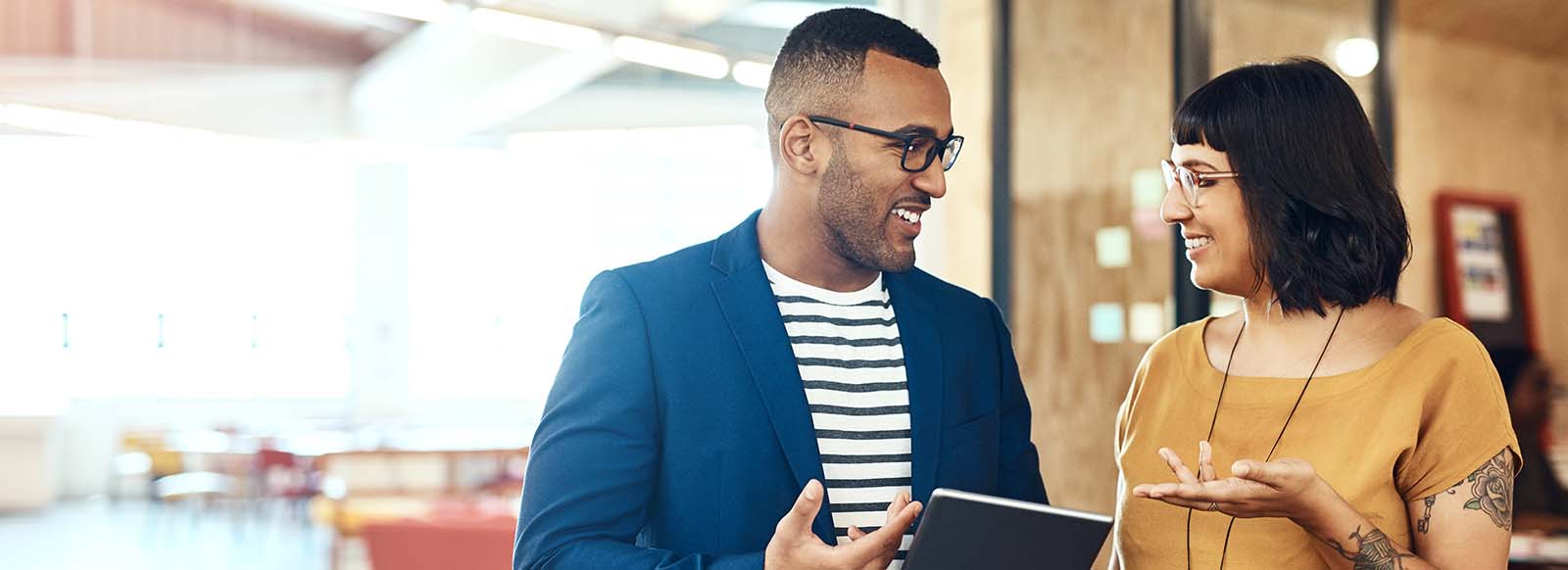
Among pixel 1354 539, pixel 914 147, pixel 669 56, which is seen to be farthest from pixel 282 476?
pixel 1354 539

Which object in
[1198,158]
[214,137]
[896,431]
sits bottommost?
[896,431]

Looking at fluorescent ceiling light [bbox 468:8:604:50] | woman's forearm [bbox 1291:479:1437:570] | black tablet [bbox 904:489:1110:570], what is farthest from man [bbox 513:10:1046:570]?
fluorescent ceiling light [bbox 468:8:604:50]

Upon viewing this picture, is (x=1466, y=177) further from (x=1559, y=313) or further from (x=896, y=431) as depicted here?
(x=896, y=431)

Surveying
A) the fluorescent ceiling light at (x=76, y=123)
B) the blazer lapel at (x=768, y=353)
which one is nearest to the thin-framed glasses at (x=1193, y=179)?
the blazer lapel at (x=768, y=353)

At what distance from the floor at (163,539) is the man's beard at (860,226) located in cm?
655

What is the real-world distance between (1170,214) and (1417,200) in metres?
4.86

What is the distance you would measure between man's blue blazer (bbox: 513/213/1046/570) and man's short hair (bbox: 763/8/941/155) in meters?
0.24

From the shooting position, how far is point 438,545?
4.87 meters

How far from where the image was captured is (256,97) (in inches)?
313

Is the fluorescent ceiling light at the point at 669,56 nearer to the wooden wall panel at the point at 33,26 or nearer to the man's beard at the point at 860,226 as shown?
the wooden wall panel at the point at 33,26

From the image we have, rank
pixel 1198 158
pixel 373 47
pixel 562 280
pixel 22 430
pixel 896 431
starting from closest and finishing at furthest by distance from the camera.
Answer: pixel 1198 158 < pixel 896 431 < pixel 373 47 < pixel 22 430 < pixel 562 280

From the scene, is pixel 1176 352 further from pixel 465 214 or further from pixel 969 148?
pixel 465 214

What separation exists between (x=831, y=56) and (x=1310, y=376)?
2.73 feet

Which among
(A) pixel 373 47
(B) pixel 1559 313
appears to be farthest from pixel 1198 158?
(A) pixel 373 47
